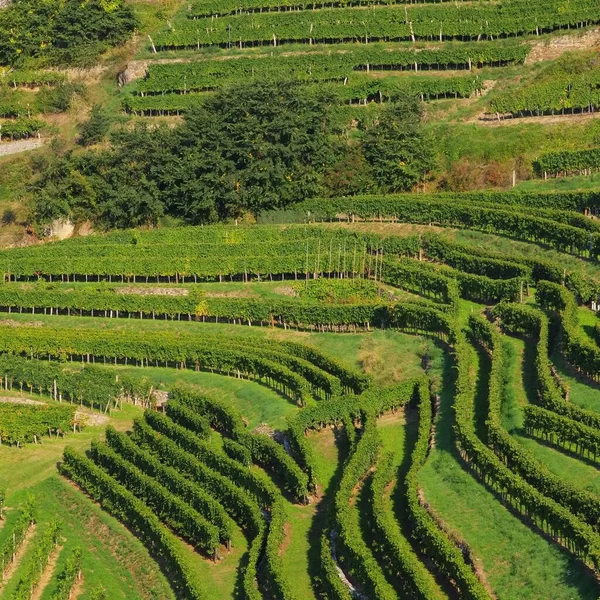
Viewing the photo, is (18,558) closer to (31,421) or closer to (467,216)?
(31,421)

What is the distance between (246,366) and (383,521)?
2575cm

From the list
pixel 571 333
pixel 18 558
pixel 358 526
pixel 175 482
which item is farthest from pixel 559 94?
pixel 18 558

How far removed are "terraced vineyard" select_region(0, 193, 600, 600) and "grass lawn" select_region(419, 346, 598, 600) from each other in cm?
11

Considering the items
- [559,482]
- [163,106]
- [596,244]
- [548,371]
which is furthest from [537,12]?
[559,482]

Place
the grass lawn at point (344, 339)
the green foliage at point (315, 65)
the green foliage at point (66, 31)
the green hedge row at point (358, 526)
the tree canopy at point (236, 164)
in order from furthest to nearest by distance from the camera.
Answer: the green foliage at point (66, 31) → the green foliage at point (315, 65) → the tree canopy at point (236, 164) → the grass lawn at point (344, 339) → the green hedge row at point (358, 526)

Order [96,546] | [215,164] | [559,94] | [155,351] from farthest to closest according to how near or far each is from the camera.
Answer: [559,94] < [215,164] < [155,351] < [96,546]

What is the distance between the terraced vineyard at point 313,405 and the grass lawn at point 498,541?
0.37 feet

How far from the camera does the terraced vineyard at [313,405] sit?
62.2 metres

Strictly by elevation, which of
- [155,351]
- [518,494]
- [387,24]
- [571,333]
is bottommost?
[518,494]

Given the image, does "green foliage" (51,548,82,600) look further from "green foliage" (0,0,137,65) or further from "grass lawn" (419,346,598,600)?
"green foliage" (0,0,137,65)

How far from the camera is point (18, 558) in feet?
231

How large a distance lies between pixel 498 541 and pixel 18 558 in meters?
24.6

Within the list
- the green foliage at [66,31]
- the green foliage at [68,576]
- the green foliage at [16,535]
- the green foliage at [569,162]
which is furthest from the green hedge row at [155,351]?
the green foliage at [66,31]

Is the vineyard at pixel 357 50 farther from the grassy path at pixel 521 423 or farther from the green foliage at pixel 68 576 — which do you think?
the green foliage at pixel 68 576
